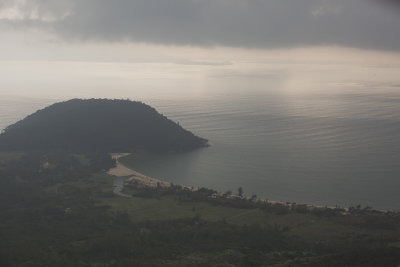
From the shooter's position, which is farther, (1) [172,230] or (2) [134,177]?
(2) [134,177]

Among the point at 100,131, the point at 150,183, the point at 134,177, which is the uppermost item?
the point at 100,131

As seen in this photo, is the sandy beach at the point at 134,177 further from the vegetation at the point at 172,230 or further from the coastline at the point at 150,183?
the vegetation at the point at 172,230

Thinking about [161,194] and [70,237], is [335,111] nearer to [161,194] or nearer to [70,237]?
[161,194]

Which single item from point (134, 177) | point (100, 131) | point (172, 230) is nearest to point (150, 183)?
point (134, 177)

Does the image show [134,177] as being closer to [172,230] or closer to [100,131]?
[100,131]

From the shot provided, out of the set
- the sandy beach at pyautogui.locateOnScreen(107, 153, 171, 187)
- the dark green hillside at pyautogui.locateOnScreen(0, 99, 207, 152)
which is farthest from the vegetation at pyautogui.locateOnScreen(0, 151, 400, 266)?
the dark green hillside at pyautogui.locateOnScreen(0, 99, 207, 152)

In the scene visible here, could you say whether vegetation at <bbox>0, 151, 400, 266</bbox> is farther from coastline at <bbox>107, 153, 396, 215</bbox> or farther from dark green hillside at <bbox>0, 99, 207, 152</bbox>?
dark green hillside at <bbox>0, 99, 207, 152</bbox>

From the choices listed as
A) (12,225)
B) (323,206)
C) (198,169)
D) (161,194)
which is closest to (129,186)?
(161,194)
